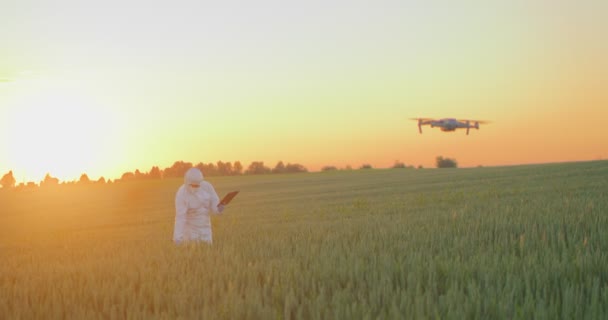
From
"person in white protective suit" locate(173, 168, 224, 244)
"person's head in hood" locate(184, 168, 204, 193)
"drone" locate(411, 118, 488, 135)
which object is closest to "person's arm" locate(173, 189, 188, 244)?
"person in white protective suit" locate(173, 168, 224, 244)

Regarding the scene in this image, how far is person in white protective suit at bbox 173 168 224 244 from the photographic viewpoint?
11.3 meters

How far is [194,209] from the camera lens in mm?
11516

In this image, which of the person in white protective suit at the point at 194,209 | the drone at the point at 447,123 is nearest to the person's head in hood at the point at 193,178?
the person in white protective suit at the point at 194,209

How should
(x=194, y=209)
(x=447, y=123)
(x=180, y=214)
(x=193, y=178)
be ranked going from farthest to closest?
(x=447, y=123) → (x=194, y=209) → (x=180, y=214) → (x=193, y=178)

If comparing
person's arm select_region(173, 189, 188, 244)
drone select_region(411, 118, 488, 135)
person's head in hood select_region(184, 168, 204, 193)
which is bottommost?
person's arm select_region(173, 189, 188, 244)

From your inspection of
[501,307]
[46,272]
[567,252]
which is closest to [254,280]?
[501,307]

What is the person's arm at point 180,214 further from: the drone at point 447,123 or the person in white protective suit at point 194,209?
the drone at point 447,123

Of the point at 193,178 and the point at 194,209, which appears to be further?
the point at 194,209

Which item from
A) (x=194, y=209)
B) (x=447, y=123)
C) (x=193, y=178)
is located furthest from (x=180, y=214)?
(x=447, y=123)

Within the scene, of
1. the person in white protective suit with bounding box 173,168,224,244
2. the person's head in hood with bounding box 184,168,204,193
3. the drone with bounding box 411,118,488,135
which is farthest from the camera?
the drone with bounding box 411,118,488,135

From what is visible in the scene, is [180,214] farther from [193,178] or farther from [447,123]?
[447,123]

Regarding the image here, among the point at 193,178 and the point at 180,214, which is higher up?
the point at 193,178

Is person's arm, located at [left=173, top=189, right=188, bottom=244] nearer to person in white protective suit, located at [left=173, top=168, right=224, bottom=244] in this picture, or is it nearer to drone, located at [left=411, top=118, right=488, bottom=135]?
person in white protective suit, located at [left=173, top=168, right=224, bottom=244]

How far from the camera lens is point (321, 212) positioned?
21.8 meters
